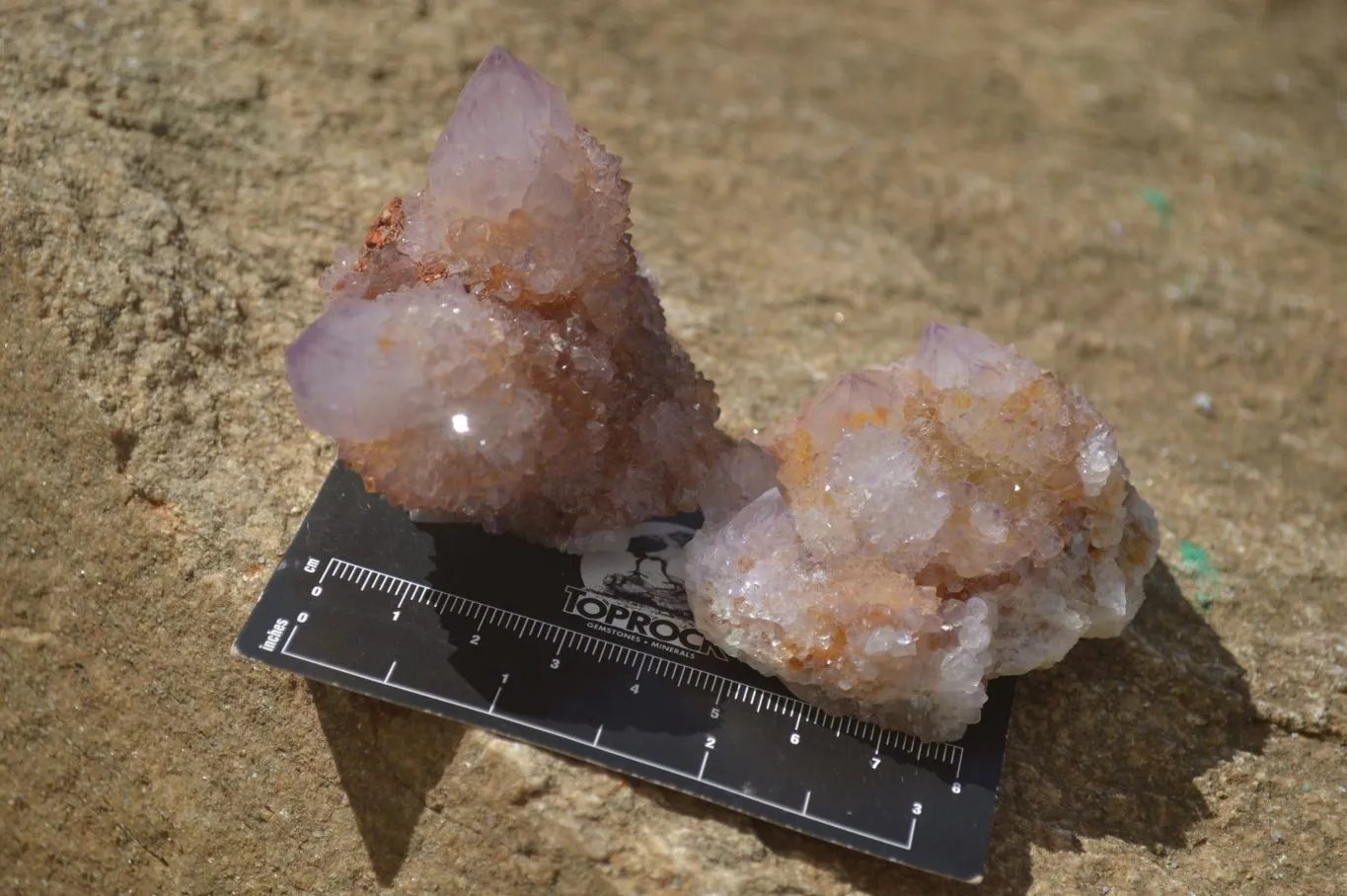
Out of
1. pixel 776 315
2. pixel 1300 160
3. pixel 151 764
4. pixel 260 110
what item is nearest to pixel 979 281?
pixel 776 315

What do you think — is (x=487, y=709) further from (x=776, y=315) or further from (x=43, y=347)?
(x=776, y=315)

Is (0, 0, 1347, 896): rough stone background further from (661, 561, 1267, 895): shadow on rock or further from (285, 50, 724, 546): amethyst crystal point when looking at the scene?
(285, 50, 724, 546): amethyst crystal point

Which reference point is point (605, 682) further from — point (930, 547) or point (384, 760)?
point (930, 547)

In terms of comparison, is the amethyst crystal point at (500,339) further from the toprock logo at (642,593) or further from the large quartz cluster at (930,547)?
the large quartz cluster at (930,547)

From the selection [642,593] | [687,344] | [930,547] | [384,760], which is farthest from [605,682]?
[687,344]

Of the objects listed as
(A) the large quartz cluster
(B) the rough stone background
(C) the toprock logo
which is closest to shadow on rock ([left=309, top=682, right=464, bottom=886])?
(B) the rough stone background

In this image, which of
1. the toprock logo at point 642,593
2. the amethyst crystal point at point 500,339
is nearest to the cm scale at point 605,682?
the toprock logo at point 642,593
